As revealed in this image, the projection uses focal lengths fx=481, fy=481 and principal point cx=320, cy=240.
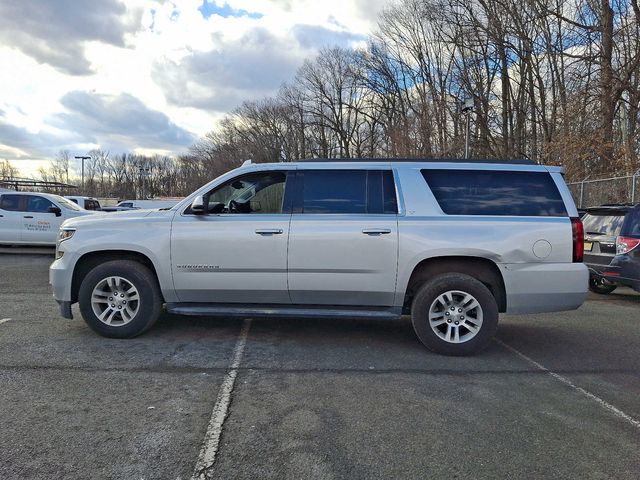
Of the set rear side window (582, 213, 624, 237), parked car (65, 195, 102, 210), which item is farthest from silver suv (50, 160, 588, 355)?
parked car (65, 195, 102, 210)

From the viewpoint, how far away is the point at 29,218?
13023 millimetres

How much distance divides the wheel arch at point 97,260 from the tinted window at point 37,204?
9.03 metres

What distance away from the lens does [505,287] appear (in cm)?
494

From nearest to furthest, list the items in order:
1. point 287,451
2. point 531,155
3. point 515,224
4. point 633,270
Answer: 1. point 287,451
2. point 515,224
3. point 633,270
4. point 531,155

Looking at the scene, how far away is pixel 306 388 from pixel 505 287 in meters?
2.34

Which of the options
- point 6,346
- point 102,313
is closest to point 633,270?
point 102,313

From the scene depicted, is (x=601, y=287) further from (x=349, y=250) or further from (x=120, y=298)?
(x=120, y=298)

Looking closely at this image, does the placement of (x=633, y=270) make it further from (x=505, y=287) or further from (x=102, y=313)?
(x=102, y=313)

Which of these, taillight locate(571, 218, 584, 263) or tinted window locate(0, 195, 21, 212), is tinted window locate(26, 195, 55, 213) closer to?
tinted window locate(0, 195, 21, 212)

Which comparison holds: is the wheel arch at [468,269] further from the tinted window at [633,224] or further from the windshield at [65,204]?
the windshield at [65,204]

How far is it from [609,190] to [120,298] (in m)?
14.6

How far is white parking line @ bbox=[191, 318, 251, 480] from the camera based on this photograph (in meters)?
2.80

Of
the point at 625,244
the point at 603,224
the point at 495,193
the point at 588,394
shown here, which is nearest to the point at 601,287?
the point at 603,224

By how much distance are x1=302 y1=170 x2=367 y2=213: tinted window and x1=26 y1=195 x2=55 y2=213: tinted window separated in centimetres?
1064
